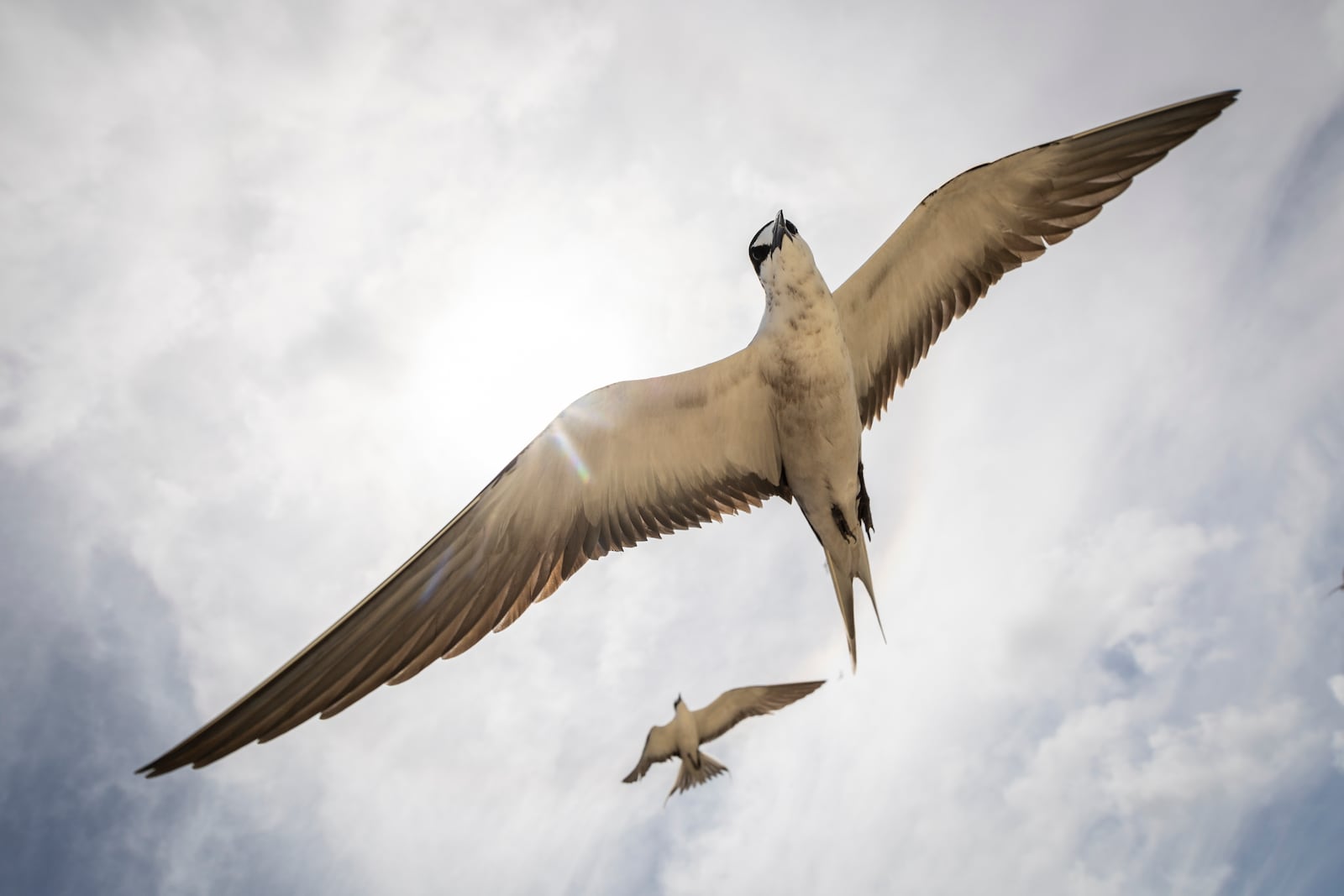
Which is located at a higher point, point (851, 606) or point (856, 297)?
point (856, 297)

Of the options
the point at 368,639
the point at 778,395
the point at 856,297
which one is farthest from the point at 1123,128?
the point at 368,639

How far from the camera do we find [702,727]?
1472cm

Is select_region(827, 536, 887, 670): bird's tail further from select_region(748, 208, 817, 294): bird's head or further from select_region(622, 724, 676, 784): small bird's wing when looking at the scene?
select_region(622, 724, 676, 784): small bird's wing

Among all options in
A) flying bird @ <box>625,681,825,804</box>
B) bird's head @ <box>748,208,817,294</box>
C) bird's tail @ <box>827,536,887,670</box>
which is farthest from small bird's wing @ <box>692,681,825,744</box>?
bird's head @ <box>748,208,817,294</box>

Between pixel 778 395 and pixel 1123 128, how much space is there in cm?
309

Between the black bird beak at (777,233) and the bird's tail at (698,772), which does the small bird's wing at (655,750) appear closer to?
the bird's tail at (698,772)

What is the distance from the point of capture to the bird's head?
5.66 m

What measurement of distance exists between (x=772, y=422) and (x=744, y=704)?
936cm

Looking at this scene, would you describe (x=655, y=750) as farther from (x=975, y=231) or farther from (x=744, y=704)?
(x=975, y=231)

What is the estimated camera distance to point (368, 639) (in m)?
4.51

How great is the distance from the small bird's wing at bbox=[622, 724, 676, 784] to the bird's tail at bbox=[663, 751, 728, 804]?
0.38 metres

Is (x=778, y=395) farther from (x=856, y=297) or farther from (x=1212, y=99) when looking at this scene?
(x=1212, y=99)

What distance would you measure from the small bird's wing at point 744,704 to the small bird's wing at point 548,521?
8084 millimetres

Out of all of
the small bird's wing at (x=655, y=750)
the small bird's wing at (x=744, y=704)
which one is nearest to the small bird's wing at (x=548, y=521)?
the small bird's wing at (x=744, y=704)
